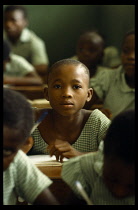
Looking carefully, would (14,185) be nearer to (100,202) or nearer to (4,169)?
(4,169)

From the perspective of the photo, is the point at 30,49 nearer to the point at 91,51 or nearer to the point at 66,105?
the point at 91,51

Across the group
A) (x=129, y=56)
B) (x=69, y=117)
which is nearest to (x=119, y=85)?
(x=129, y=56)

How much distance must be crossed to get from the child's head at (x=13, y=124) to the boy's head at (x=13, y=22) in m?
3.63

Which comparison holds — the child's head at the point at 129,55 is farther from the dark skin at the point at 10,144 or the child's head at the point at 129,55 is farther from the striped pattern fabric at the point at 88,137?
the dark skin at the point at 10,144

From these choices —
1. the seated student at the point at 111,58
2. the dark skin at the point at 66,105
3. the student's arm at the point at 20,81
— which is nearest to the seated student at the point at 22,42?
the seated student at the point at 111,58

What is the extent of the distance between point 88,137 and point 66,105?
0.52 ft

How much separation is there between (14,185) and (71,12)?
4.36 metres

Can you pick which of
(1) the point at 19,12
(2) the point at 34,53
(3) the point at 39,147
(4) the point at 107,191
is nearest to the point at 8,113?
(4) the point at 107,191

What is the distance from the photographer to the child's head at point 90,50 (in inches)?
135

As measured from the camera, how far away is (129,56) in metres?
2.59

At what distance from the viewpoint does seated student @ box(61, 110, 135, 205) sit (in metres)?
1.01

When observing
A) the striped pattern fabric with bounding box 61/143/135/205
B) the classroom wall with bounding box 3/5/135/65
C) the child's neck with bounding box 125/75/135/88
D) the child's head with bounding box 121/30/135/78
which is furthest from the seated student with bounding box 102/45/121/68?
the striped pattern fabric with bounding box 61/143/135/205

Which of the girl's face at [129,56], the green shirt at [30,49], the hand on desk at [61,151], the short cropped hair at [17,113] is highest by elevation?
the green shirt at [30,49]

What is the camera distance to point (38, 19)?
5277mm
